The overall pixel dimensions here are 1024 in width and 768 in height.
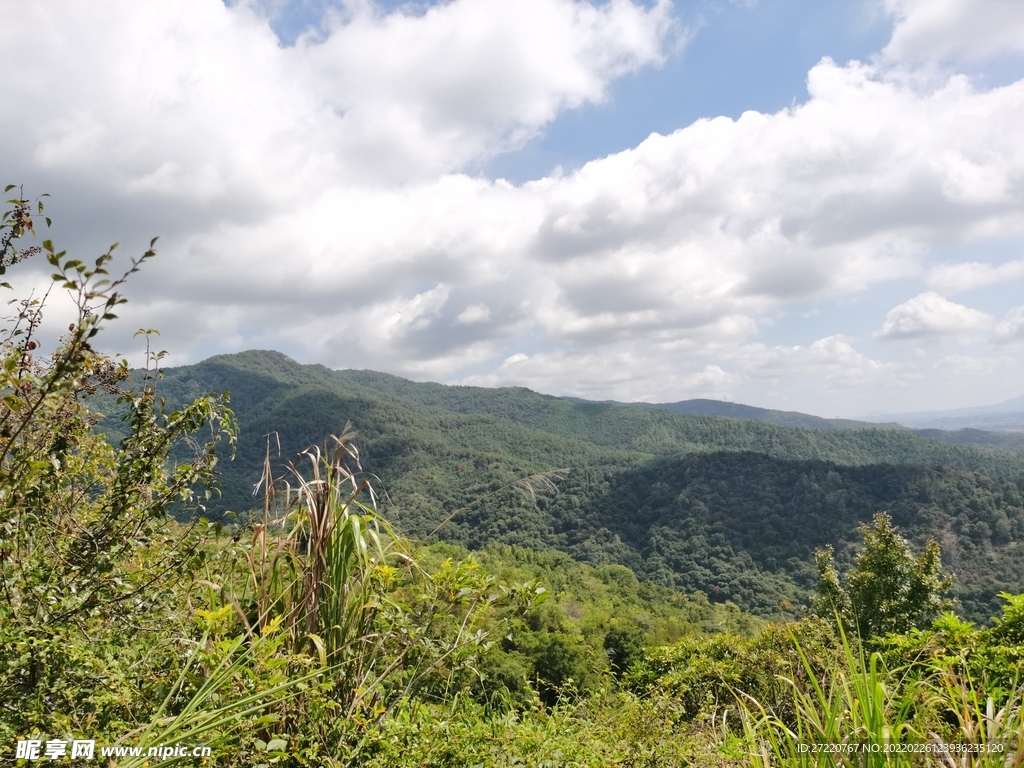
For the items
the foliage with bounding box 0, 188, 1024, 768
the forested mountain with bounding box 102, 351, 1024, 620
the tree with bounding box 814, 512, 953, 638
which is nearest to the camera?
the foliage with bounding box 0, 188, 1024, 768

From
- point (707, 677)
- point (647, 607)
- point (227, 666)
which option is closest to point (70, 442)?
point (227, 666)

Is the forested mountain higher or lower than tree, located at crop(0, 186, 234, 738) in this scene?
lower

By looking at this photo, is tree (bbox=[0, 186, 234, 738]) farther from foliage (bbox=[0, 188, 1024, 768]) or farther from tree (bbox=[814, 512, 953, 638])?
tree (bbox=[814, 512, 953, 638])

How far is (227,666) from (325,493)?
2.20ft

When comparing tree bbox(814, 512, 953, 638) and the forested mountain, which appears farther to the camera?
the forested mountain

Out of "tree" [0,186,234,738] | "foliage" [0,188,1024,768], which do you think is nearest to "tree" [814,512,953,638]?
"foliage" [0,188,1024,768]

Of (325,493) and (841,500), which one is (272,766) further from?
(841,500)

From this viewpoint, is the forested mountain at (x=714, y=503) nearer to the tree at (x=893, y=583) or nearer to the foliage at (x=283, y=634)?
the tree at (x=893, y=583)

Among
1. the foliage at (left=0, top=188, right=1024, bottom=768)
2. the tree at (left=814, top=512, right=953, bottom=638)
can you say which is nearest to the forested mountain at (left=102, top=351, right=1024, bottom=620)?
the tree at (left=814, top=512, right=953, bottom=638)

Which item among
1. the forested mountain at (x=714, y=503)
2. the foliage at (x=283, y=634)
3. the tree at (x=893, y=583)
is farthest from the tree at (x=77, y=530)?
the forested mountain at (x=714, y=503)

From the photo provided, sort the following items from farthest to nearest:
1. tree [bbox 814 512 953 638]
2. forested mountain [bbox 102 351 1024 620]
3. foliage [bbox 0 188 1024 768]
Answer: forested mountain [bbox 102 351 1024 620]
tree [bbox 814 512 953 638]
foliage [bbox 0 188 1024 768]

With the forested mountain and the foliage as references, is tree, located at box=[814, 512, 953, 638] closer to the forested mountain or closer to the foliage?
the foliage

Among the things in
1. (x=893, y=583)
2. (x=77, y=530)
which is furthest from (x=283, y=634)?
(x=893, y=583)

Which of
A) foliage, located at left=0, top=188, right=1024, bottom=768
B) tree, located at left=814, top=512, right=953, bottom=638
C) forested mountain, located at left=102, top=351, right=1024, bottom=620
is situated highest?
foliage, located at left=0, top=188, right=1024, bottom=768
